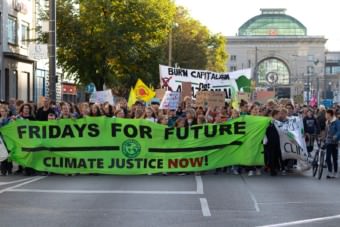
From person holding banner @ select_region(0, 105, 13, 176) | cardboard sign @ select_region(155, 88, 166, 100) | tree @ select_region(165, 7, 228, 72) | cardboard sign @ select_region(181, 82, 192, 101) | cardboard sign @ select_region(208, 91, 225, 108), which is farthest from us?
tree @ select_region(165, 7, 228, 72)

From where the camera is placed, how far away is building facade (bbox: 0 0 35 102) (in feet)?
128

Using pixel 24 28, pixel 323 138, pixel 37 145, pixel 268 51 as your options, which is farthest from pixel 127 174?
pixel 268 51

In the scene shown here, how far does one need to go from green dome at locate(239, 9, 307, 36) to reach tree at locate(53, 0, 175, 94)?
396ft

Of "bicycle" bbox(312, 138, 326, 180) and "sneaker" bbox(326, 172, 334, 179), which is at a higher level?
"bicycle" bbox(312, 138, 326, 180)

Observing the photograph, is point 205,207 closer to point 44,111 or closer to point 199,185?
point 199,185

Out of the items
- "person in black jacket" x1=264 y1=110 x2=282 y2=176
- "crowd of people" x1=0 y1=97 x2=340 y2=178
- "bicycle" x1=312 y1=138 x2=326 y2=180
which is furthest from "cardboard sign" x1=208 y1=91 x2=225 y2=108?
"bicycle" x1=312 y1=138 x2=326 y2=180

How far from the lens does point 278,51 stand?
152 meters

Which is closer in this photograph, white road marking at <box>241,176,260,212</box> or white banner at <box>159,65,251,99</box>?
white road marking at <box>241,176,260,212</box>

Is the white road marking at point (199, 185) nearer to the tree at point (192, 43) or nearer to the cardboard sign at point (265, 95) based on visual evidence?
the cardboard sign at point (265, 95)

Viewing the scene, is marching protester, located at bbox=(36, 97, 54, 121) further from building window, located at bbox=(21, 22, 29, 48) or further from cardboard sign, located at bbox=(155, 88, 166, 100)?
building window, located at bbox=(21, 22, 29, 48)

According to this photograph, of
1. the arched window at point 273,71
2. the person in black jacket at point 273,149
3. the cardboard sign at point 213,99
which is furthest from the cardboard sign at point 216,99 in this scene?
the arched window at point 273,71

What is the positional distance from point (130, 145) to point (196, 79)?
8864mm

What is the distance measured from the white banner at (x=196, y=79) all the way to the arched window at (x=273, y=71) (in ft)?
427

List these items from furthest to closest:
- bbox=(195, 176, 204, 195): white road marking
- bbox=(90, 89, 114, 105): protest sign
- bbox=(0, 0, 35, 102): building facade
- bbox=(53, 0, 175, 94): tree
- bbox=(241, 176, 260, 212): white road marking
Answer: bbox=(0, 0, 35, 102): building facade
bbox=(53, 0, 175, 94): tree
bbox=(90, 89, 114, 105): protest sign
bbox=(195, 176, 204, 195): white road marking
bbox=(241, 176, 260, 212): white road marking
